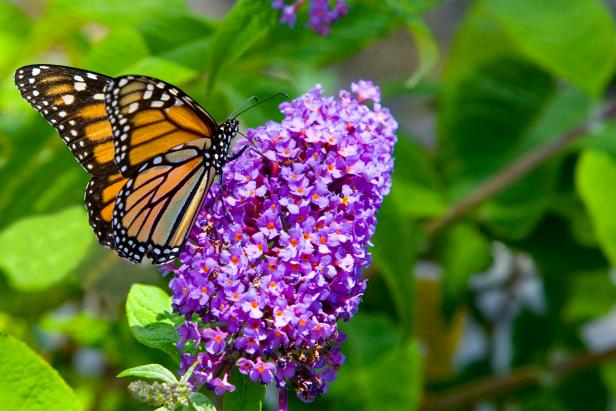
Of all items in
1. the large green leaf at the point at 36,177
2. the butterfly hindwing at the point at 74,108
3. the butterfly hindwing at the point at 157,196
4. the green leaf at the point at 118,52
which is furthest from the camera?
the large green leaf at the point at 36,177

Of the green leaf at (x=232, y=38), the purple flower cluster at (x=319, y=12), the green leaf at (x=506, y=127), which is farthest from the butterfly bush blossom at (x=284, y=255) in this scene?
the green leaf at (x=506, y=127)

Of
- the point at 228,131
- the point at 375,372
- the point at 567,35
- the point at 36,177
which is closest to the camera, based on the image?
the point at 228,131

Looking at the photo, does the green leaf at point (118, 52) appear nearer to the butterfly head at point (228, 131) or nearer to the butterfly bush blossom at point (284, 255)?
the butterfly head at point (228, 131)

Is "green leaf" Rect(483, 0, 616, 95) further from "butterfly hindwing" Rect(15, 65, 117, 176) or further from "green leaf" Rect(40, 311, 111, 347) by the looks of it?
"green leaf" Rect(40, 311, 111, 347)

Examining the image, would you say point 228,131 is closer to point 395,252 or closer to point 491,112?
point 395,252

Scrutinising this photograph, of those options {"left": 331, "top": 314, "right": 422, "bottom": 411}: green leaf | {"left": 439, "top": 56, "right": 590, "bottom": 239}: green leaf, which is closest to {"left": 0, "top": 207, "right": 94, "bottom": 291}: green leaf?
{"left": 331, "top": 314, "right": 422, "bottom": 411}: green leaf

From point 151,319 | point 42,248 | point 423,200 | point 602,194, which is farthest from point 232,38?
point 602,194
